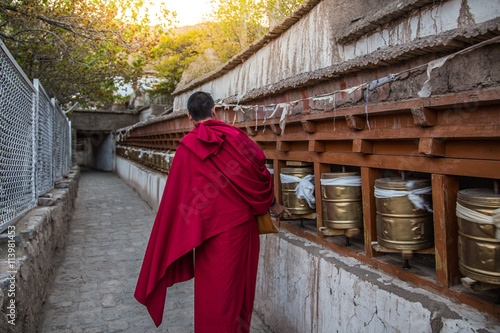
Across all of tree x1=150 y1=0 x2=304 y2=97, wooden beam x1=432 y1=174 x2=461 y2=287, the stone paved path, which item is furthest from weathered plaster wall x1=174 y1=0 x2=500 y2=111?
tree x1=150 y1=0 x2=304 y2=97

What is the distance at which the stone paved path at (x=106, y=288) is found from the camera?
3.64 meters

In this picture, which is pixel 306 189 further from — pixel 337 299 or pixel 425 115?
pixel 425 115

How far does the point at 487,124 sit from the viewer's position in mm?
1737

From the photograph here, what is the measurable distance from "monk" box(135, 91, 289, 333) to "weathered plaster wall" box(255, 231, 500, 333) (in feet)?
1.78

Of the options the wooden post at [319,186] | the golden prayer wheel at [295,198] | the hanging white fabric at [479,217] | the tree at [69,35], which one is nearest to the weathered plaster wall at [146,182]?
the tree at [69,35]

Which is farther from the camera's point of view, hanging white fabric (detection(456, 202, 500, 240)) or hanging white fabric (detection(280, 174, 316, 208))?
hanging white fabric (detection(280, 174, 316, 208))

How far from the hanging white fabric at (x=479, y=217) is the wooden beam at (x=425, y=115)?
0.45 m

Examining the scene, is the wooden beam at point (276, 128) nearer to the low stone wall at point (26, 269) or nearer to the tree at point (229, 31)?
the low stone wall at point (26, 269)

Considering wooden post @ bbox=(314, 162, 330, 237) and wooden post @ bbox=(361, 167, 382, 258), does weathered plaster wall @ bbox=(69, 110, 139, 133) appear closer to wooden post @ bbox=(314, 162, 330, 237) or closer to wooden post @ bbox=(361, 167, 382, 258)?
wooden post @ bbox=(314, 162, 330, 237)

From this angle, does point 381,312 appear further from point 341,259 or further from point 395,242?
point 341,259

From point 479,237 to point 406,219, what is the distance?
514mm

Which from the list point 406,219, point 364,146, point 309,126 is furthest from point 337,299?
point 309,126

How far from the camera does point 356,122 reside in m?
2.55

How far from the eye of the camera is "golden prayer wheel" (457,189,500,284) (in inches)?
66.5
